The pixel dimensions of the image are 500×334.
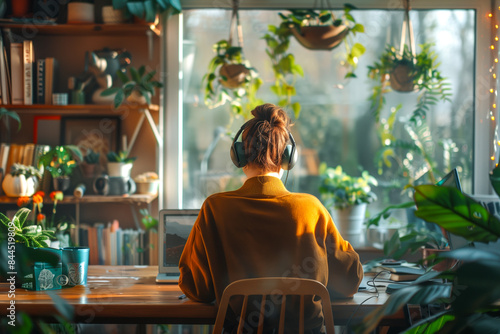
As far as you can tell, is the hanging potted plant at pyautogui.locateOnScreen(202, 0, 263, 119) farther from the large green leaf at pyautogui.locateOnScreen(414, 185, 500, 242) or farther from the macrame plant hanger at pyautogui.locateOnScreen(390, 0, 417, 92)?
the large green leaf at pyautogui.locateOnScreen(414, 185, 500, 242)

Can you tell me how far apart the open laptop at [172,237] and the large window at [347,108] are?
2.13ft

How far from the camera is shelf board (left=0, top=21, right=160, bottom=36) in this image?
8.54ft

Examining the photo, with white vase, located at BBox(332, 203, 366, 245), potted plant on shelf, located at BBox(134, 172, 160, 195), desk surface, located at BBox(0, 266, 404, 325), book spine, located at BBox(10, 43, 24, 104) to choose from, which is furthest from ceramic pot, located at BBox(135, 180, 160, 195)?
white vase, located at BBox(332, 203, 366, 245)

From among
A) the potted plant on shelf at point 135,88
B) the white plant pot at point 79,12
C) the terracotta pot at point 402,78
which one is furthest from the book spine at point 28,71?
the terracotta pot at point 402,78

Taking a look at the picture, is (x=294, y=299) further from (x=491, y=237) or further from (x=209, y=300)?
(x=491, y=237)

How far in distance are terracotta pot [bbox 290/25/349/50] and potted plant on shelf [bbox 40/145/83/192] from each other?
1237mm

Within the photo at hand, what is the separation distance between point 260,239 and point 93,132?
1526 millimetres

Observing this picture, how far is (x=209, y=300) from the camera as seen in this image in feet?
5.84

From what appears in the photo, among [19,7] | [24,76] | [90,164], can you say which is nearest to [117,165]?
[90,164]

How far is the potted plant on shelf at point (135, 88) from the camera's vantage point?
102 inches

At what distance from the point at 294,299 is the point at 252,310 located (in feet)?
0.45

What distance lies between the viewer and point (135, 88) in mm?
2605

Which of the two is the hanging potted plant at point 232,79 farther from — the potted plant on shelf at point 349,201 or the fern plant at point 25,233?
the fern plant at point 25,233

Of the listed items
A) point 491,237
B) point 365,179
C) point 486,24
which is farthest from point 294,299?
point 486,24
